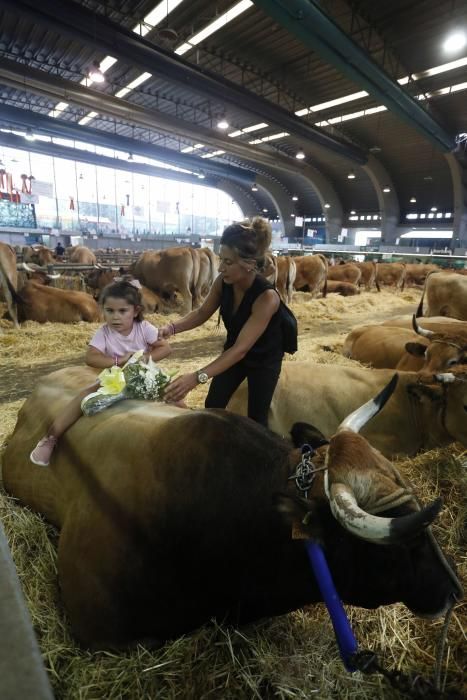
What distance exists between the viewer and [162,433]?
1.85 meters

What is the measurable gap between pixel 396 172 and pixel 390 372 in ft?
91.8

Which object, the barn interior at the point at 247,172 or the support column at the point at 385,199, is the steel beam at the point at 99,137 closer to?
the barn interior at the point at 247,172

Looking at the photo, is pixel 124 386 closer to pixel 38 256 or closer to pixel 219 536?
pixel 219 536

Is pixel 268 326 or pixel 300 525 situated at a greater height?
pixel 268 326

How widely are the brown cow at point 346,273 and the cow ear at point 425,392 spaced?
14419 millimetres

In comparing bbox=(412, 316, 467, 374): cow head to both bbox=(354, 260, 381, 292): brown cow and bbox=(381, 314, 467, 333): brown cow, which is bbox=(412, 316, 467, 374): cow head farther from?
bbox=(354, 260, 381, 292): brown cow

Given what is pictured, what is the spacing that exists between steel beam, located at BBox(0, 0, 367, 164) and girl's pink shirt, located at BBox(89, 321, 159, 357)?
9994mm

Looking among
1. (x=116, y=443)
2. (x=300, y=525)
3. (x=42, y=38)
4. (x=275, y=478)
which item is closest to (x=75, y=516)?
(x=116, y=443)

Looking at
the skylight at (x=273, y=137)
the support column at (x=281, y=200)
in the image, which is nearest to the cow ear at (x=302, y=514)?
the skylight at (x=273, y=137)

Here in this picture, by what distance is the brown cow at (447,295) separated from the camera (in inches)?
304

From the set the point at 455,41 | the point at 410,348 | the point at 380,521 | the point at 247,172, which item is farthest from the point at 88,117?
the point at 380,521

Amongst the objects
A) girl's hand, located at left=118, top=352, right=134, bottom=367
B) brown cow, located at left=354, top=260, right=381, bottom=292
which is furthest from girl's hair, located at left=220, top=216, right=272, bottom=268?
brown cow, located at left=354, top=260, right=381, bottom=292

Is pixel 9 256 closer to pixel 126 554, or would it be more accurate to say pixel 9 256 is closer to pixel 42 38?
pixel 126 554

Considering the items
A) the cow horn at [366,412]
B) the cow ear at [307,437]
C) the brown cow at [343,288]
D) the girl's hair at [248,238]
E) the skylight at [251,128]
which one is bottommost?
the brown cow at [343,288]
